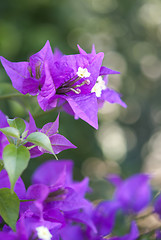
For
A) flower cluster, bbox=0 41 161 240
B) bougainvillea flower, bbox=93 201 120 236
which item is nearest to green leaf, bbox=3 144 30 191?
flower cluster, bbox=0 41 161 240

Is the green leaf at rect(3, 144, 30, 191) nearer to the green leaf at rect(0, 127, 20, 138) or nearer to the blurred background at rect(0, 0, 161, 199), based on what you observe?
the green leaf at rect(0, 127, 20, 138)

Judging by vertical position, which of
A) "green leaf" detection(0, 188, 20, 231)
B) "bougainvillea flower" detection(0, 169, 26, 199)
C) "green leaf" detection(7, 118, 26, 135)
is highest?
"green leaf" detection(7, 118, 26, 135)

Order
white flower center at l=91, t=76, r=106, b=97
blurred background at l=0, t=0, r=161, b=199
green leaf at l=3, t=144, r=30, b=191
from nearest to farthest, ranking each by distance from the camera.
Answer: green leaf at l=3, t=144, r=30, b=191 < white flower center at l=91, t=76, r=106, b=97 < blurred background at l=0, t=0, r=161, b=199

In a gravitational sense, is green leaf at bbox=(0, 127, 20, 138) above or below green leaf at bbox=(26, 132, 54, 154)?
below

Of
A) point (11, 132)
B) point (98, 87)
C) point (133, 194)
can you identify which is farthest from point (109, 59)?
point (11, 132)

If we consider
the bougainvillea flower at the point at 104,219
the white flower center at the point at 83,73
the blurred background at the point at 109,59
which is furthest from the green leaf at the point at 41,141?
the blurred background at the point at 109,59

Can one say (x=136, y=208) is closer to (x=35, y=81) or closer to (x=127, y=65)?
(x=35, y=81)

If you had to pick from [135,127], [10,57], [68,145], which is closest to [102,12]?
[135,127]
